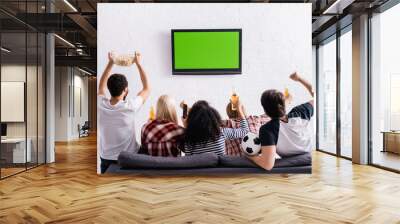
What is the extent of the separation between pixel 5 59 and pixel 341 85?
6.78 m

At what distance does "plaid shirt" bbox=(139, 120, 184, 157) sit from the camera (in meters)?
5.56

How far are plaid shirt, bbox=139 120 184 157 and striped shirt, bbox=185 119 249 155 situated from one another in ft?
0.59

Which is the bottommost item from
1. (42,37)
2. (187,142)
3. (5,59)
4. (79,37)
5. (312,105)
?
(187,142)

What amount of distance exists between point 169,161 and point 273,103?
5.78 feet

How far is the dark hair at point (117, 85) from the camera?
5.68 metres

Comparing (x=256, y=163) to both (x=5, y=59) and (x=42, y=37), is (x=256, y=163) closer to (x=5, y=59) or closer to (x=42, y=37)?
(x=5, y=59)

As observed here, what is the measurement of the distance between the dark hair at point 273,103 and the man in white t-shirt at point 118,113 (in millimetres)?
1740

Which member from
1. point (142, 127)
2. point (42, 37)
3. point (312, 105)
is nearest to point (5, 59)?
point (42, 37)

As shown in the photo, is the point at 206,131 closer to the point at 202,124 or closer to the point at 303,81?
the point at 202,124

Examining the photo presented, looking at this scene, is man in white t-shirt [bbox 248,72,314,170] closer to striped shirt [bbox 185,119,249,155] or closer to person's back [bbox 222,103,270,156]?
person's back [bbox 222,103,270,156]

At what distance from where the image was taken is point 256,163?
223 inches

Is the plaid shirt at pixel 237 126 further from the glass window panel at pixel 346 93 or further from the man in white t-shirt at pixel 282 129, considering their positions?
the glass window panel at pixel 346 93

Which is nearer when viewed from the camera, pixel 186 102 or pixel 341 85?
pixel 186 102

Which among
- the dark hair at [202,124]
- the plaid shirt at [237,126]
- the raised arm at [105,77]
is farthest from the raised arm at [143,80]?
the plaid shirt at [237,126]
